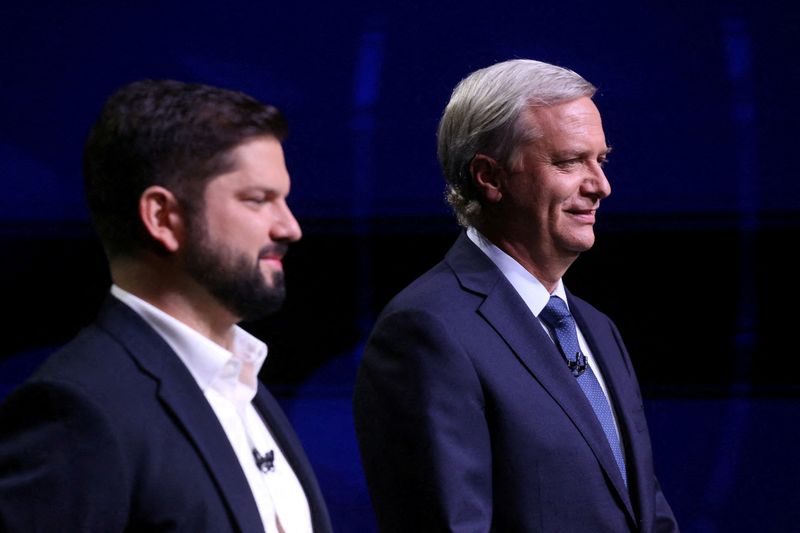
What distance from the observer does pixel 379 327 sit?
6.08 feet

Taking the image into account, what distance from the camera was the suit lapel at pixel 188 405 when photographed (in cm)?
123

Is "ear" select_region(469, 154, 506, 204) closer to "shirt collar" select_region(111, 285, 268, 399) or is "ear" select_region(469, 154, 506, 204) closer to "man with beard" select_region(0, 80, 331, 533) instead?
"man with beard" select_region(0, 80, 331, 533)

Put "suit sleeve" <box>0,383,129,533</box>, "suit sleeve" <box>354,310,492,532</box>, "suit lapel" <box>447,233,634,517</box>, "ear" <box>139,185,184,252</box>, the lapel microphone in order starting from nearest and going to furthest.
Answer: "suit sleeve" <box>0,383,129,533</box> < "ear" <box>139,185,184,252</box> < "suit sleeve" <box>354,310,492,532</box> < "suit lapel" <box>447,233,634,517</box> < the lapel microphone

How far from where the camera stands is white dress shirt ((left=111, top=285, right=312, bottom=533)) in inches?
50.9

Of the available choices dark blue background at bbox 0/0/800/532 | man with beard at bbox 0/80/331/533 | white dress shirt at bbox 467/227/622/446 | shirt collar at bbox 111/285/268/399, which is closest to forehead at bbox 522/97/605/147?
white dress shirt at bbox 467/227/622/446

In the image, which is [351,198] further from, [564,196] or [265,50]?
[564,196]

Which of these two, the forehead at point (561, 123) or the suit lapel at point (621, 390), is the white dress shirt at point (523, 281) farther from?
the forehead at point (561, 123)

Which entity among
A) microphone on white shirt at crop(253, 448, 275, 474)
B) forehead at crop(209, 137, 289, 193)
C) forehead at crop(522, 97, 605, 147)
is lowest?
microphone on white shirt at crop(253, 448, 275, 474)

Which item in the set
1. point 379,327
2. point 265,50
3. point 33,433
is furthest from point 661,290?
point 33,433

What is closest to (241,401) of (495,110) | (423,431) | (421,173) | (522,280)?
(423,431)

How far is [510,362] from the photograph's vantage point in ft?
5.98

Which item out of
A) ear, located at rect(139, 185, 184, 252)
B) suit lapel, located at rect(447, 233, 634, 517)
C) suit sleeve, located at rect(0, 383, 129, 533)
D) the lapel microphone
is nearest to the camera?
suit sleeve, located at rect(0, 383, 129, 533)

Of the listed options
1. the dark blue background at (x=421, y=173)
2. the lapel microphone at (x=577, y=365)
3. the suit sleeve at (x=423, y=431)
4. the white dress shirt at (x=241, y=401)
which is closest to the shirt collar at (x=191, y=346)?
the white dress shirt at (x=241, y=401)

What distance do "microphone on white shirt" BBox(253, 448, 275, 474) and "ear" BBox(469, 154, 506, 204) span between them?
769 millimetres
